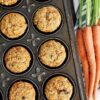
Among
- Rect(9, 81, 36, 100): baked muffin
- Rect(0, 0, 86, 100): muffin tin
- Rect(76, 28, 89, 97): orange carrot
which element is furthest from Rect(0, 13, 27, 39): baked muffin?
Rect(76, 28, 89, 97): orange carrot

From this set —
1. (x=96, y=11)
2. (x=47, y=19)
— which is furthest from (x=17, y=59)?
(x=96, y=11)

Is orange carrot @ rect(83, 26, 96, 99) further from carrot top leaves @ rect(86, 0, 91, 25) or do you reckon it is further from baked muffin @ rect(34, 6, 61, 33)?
baked muffin @ rect(34, 6, 61, 33)

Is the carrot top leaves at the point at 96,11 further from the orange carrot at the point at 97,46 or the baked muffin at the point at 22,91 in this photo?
the baked muffin at the point at 22,91

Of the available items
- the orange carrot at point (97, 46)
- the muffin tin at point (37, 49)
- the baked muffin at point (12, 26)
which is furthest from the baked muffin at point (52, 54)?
the orange carrot at point (97, 46)

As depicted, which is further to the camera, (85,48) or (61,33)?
(85,48)

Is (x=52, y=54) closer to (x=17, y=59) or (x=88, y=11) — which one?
(x=17, y=59)

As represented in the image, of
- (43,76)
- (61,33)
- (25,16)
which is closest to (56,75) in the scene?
(43,76)

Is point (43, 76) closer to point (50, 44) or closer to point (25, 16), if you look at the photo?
point (50, 44)
